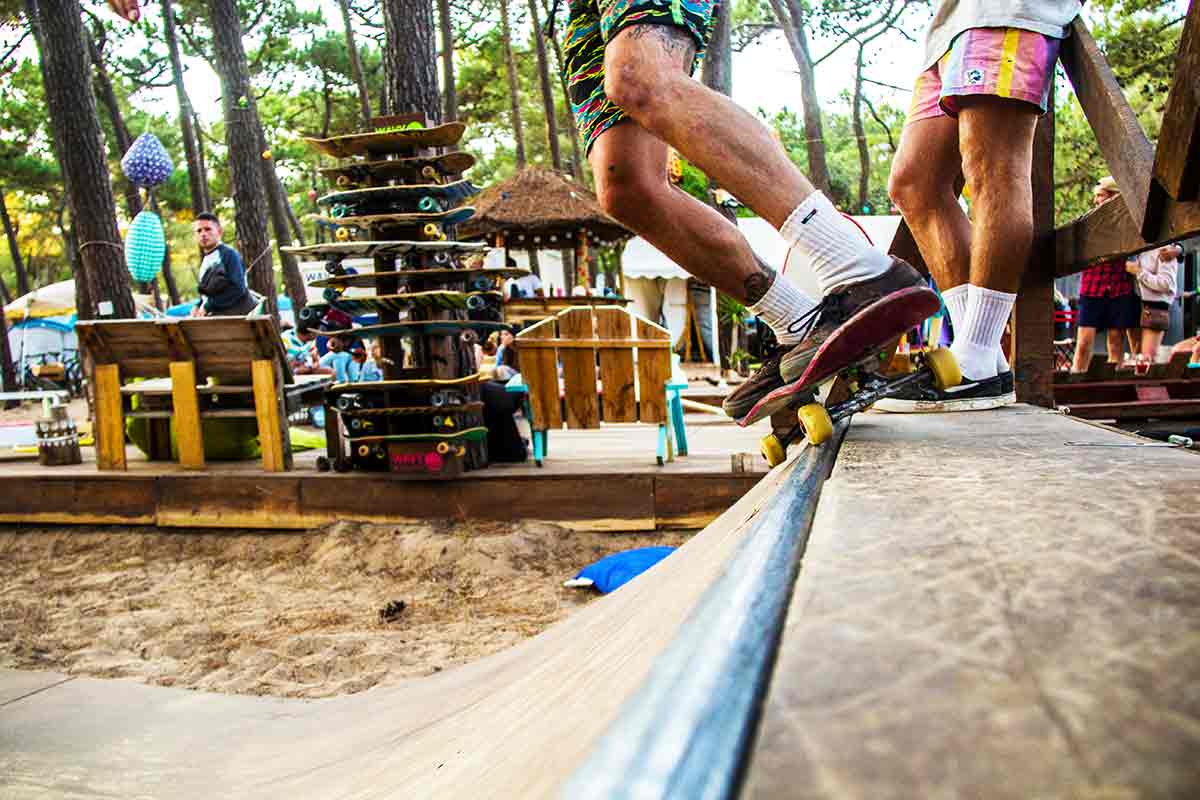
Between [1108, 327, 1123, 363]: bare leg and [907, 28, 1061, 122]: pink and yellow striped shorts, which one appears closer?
[907, 28, 1061, 122]: pink and yellow striped shorts

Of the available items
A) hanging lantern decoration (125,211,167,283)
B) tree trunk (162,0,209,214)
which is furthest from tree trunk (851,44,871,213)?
hanging lantern decoration (125,211,167,283)

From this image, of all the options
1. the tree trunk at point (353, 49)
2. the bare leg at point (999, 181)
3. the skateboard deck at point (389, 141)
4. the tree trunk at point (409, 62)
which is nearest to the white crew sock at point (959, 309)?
the bare leg at point (999, 181)

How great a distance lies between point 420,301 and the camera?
4.96 metres

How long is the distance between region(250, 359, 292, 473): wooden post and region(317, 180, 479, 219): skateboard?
109cm

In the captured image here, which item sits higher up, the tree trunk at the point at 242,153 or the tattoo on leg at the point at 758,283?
the tree trunk at the point at 242,153

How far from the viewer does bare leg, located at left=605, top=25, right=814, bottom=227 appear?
79.6 inches

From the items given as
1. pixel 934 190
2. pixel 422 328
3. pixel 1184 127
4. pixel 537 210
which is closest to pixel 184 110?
pixel 537 210

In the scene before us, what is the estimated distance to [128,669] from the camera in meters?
3.06

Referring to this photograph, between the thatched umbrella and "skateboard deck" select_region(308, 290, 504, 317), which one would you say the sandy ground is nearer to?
"skateboard deck" select_region(308, 290, 504, 317)

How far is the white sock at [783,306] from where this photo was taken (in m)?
2.23

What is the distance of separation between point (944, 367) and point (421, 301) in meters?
3.36

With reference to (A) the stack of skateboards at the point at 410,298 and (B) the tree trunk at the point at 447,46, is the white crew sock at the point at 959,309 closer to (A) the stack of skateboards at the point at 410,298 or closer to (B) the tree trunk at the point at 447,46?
(A) the stack of skateboards at the point at 410,298

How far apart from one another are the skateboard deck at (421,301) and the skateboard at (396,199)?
531mm

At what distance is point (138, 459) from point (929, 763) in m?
7.11
